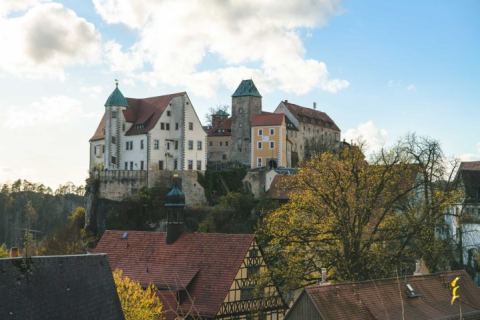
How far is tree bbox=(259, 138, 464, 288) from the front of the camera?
30.4 meters

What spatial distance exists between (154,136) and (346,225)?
41.9 m

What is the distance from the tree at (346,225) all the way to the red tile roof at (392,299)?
2949 millimetres

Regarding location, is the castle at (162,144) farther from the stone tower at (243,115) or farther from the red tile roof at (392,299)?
the red tile roof at (392,299)

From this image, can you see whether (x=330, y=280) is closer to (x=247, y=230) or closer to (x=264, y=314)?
(x=264, y=314)

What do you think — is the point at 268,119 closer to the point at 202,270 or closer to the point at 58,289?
the point at 202,270

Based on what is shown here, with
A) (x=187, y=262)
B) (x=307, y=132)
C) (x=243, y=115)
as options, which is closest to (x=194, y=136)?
(x=243, y=115)

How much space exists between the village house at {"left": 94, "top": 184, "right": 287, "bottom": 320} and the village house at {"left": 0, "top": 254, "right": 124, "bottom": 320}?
21.9 ft

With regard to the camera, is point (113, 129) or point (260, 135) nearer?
point (113, 129)

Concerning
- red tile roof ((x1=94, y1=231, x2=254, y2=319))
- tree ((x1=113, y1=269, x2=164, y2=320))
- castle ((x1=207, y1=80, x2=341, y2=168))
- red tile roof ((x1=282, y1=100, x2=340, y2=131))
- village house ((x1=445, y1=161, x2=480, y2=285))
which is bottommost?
tree ((x1=113, y1=269, x2=164, y2=320))

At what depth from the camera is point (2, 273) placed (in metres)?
20.0

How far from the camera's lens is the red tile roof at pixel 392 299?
75.4 feet

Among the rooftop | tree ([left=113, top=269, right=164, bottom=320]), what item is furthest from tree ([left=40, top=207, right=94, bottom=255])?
tree ([left=113, top=269, right=164, bottom=320])

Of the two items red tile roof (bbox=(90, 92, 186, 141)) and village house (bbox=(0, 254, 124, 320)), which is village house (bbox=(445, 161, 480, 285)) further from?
red tile roof (bbox=(90, 92, 186, 141))

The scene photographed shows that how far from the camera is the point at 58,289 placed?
21.2 meters
